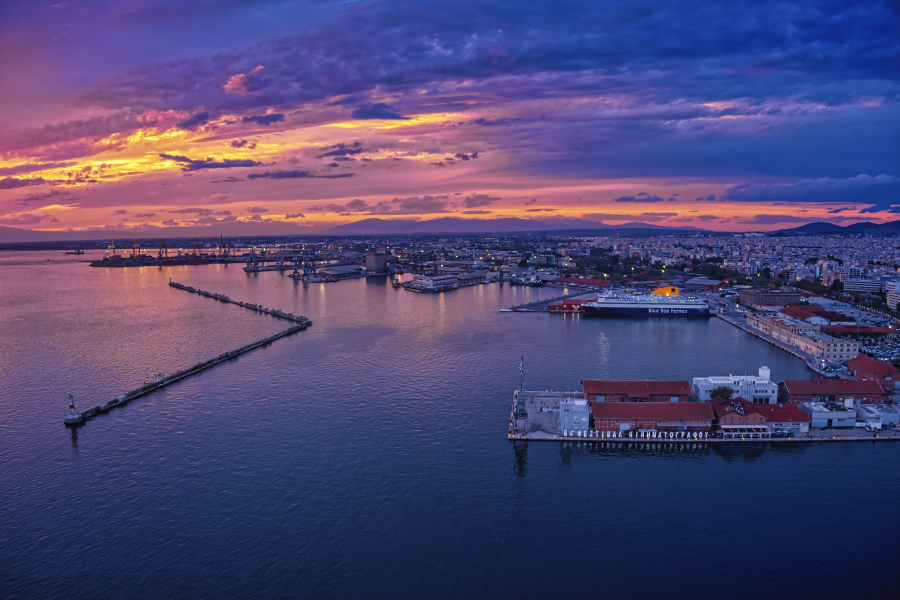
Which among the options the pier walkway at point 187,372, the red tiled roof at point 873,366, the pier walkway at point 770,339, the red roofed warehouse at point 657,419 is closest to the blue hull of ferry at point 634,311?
the pier walkway at point 770,339

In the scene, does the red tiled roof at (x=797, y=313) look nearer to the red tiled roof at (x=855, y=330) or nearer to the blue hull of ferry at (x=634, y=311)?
the red tiled roof at (x=855, y=330)

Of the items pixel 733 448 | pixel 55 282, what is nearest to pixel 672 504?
pixel 733 448

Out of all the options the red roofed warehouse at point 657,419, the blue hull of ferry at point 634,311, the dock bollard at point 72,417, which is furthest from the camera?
the blue hull of ferry at point 634,311

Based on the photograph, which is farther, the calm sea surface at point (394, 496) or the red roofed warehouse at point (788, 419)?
the red roofed warehouse at point (788, 419)

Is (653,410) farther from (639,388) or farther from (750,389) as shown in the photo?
(750,389)

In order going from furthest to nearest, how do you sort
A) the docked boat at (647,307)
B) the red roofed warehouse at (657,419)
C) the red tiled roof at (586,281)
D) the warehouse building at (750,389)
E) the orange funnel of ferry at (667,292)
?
the red tiled roof at (586,281) → the orange funnel of ferry at (667,292) → the docked boat at (647,307) → the warehouse building at (750,389) → the red roofed warehouse at (657,419)

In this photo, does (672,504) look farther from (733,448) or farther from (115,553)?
(115,553)

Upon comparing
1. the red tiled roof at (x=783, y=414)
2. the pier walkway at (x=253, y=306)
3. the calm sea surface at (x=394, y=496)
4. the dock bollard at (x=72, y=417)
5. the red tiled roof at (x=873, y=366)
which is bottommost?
the calm sea surface at (x=394, y=496)

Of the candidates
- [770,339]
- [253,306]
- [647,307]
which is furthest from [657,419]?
[253,306]
